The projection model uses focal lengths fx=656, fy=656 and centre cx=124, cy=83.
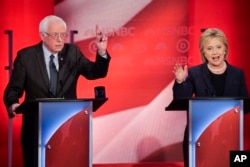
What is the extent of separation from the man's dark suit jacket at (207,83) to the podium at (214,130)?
55cm

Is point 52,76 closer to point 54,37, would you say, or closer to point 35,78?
point 35,78

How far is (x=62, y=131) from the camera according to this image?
472 cm

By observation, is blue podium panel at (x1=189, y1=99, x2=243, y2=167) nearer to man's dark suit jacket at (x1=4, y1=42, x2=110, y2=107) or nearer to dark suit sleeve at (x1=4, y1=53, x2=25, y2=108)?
man's dark suit jacket at (x1=4, y1=42, x2=110, y2=107)

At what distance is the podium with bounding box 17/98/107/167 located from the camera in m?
4.67

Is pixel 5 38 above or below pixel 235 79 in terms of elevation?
above

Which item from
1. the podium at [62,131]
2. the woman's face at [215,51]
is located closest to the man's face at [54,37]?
the podium at [62,131]

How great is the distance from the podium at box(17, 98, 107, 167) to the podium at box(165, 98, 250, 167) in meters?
0.69

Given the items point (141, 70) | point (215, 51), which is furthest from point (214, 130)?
point (141, 70)

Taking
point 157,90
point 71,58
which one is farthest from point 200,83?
point 157,90

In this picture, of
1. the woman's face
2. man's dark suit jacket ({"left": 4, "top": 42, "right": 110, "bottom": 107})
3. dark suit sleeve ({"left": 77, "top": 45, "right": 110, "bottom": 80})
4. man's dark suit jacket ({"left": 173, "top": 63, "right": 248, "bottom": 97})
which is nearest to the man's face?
man's dark suit jacket ({"left": 4, "top": 42, "right": 110, "bottom": 107})

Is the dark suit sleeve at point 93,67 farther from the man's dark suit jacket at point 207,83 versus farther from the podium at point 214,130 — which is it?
the podium at point 214,130

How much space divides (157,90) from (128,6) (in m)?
0.99

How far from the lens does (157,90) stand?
7.32 m

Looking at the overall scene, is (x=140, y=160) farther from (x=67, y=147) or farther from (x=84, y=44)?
(x=67, y=147)
